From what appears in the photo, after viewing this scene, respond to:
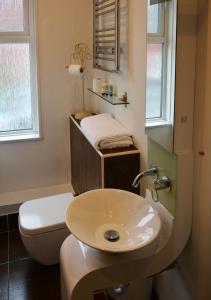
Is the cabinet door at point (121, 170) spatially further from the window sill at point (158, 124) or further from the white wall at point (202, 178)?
the white wall at point (202, 178)

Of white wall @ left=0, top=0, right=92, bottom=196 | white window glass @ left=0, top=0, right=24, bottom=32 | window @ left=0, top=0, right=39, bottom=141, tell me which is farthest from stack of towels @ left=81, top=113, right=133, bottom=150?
white window glass @ left=0, top=0, right=24, bottom=32

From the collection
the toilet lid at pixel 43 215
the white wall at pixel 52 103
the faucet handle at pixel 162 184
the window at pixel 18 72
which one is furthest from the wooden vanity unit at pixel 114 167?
the window at pixel 18 72

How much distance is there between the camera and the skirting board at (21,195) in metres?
2.95

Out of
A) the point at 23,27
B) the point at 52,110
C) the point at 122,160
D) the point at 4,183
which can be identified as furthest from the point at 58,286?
the point at 23,27

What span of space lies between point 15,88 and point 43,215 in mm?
1234

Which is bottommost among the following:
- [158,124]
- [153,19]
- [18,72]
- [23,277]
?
[23,277]

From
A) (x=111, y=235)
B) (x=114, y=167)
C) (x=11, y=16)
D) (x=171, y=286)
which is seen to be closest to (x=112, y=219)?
(x=111, y=235)

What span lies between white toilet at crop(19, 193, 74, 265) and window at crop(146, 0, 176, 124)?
38.2 inches

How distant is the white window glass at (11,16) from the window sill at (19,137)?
880mm

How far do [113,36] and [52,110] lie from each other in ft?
3.19

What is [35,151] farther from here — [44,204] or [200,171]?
[200,171]

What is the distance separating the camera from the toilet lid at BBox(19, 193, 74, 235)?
2.20 m

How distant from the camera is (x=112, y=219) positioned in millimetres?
1717

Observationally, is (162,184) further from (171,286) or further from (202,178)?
(171,286)
